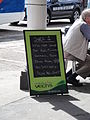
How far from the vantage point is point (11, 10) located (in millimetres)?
17188

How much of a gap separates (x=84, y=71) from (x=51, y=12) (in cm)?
1266

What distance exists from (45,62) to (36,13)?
1010mm

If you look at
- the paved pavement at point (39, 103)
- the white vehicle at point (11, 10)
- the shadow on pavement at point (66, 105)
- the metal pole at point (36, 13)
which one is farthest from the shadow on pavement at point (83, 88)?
the white vehicle at point (11, 10)

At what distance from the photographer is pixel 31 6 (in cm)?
736

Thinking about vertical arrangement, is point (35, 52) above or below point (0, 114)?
above

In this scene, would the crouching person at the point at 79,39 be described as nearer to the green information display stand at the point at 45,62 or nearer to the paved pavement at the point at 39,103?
the green information display stand at the point at 45,62

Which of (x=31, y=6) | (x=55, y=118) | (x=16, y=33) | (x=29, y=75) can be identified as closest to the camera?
(x=55, y=118)

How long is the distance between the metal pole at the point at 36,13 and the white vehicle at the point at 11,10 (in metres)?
9.41

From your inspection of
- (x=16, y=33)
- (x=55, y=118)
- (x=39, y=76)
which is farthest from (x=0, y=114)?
(x=16, y=33)

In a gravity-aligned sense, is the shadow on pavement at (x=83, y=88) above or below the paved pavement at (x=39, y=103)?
below

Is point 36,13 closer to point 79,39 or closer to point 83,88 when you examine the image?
point 79,39

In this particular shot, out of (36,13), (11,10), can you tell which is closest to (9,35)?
(11,10)

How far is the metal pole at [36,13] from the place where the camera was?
289 inches

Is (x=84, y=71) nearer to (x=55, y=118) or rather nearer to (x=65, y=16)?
(x=55, y=118)
